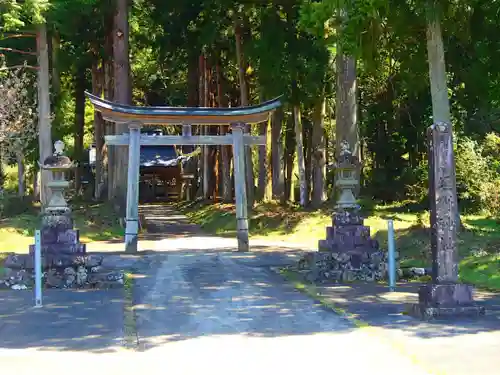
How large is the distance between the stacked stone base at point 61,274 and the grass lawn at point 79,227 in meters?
6.62

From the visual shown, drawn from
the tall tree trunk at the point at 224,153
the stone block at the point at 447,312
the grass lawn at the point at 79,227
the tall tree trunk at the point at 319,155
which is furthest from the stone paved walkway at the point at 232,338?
the tall tree trunk at the point at 224,153

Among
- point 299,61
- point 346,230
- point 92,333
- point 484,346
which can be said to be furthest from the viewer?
point 299,61

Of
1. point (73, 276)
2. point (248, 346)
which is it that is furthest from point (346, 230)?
point (248, 346)

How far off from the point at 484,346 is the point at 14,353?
5018 millimetres

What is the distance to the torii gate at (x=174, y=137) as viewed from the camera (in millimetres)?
18594

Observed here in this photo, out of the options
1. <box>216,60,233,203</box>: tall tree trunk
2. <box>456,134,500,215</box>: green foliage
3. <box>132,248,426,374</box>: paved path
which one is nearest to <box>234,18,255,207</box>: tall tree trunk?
<box>216,60,233,203</box>: tall tree trunk

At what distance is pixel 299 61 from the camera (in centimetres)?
2359

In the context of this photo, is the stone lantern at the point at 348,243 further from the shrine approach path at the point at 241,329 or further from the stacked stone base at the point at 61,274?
the stacked stone base at the point at 61,274

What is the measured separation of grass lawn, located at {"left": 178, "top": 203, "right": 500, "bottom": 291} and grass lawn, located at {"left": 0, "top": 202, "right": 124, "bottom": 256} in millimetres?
3963

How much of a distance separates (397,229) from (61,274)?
Answer: 385 inches

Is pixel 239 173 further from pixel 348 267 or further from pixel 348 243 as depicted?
pixel 348 267

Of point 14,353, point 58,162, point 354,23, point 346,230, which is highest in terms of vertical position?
point 354,23

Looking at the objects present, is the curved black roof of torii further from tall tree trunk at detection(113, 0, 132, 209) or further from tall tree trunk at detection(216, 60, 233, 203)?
tall tree trunk at detection(216, 60, 233, 203)

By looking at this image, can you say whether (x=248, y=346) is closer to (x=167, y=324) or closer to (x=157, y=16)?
(x=167, y=324)
